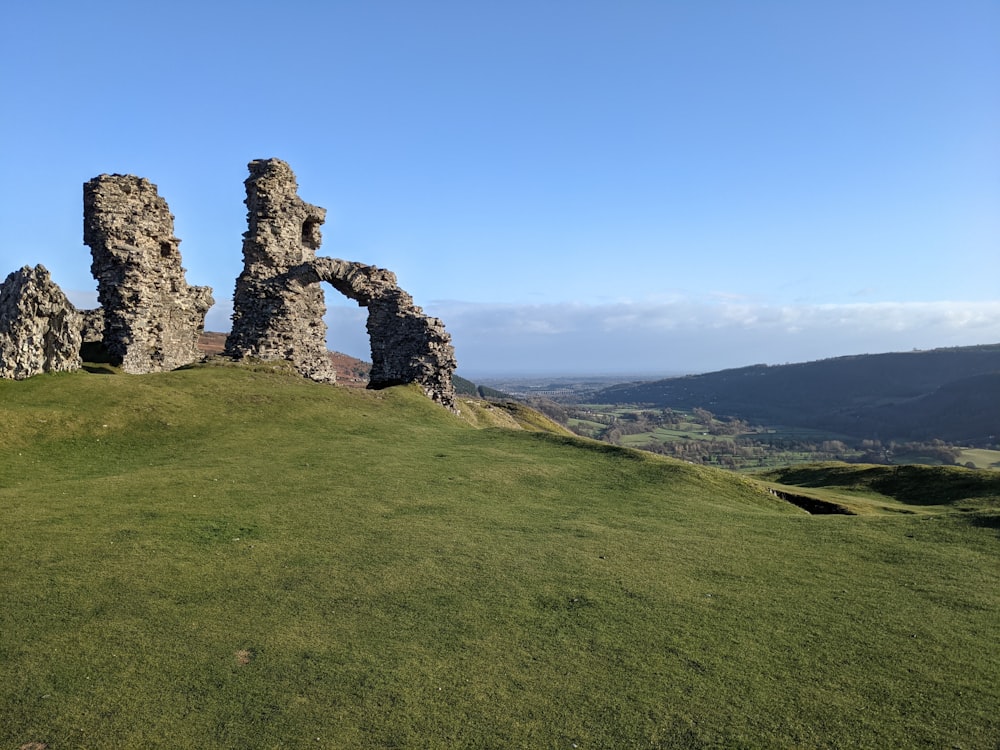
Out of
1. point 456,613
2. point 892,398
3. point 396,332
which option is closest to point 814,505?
point 456,613

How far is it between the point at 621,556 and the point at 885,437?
13982cm

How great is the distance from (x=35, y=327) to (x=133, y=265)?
767 centimetres

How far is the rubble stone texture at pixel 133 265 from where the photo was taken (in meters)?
28.5

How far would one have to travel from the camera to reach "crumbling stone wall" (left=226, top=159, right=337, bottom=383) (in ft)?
99.1

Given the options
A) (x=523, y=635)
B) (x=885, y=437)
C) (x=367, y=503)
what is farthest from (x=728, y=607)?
(x=885, y=437)

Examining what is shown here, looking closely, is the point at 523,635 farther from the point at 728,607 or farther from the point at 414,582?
the point at 728,607

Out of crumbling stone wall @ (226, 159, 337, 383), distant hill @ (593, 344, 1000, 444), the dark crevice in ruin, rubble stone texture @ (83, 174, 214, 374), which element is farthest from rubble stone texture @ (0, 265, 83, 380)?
distant hill @ (593, 344, 1000, 444)

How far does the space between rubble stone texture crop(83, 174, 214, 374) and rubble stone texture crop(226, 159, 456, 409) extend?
337cm

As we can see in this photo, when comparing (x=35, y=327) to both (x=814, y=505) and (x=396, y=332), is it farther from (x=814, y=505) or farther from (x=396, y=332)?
(x=814, y=505)

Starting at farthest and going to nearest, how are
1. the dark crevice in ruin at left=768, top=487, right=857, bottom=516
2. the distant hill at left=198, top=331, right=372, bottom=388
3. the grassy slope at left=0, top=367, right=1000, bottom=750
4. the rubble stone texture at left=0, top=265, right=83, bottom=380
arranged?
the distant hill at left=198, top=331, right=372, bottom=388
the rubble stone texture at left=0, top=265, right=83, bottom=380
the dark crevice in ruin at left=768, top=487, right=857, bottom=516
the grassy slope at left=0, top=367, right=1000, bottom=750

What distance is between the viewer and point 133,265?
28547 mm

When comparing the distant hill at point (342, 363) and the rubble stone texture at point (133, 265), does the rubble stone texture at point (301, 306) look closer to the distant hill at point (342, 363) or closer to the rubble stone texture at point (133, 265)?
the rubble stone texture at point (133, 265)

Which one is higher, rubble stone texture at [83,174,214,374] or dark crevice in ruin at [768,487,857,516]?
rubble stone texture at [83,174,214,374]

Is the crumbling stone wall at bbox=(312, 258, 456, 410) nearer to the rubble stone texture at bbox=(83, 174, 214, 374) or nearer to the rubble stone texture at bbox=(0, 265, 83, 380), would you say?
the rubble stone texture at bbox=(83, 174, 214, 374)
